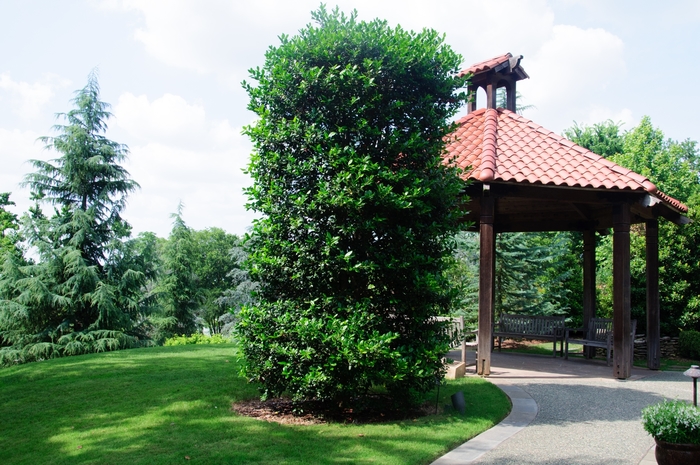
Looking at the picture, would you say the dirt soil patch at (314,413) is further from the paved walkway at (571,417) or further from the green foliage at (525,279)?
the green foliage at (525,279)

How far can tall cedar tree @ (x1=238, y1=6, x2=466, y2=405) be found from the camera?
5906mm

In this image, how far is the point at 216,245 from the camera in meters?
46.8

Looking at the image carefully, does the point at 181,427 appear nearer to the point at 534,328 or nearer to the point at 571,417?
the point at 571,417

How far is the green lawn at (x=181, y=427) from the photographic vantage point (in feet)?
15.5

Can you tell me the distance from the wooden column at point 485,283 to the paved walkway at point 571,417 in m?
0.48

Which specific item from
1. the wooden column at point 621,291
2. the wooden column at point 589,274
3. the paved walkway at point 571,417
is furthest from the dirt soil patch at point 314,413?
the wooden column at point 589,274

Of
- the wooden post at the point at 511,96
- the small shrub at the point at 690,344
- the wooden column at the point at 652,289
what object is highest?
the wooden post at the point at 511,96

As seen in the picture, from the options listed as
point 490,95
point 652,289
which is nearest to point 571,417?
point 652,289

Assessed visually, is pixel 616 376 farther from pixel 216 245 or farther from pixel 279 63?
pixel 216 245

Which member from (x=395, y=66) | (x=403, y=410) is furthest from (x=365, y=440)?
(x=395, y=66)

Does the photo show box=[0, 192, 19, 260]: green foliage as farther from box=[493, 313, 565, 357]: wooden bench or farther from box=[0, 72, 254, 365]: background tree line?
box=[493, 313, 565, 357]: wooden bench

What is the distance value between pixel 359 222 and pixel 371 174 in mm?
581

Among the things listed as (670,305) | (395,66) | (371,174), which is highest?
(395,66)

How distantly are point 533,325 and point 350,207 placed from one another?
846 cm
